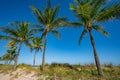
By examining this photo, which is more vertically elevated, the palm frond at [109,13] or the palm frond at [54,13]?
the palm frond at [54,13]

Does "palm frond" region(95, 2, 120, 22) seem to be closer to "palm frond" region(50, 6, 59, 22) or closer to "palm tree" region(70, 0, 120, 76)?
"palm tree" region(70, 0, 120, 76)

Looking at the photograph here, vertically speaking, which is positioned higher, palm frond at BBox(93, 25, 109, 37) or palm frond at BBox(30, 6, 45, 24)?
palm frond at BBox(30, 6, 45, 24)

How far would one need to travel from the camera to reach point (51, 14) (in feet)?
61.0

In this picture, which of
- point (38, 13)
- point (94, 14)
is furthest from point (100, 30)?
point (38, 13)

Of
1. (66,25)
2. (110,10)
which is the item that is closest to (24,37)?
(66,25)

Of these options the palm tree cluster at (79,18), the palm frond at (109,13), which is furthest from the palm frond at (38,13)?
the palm frond at (109,13)

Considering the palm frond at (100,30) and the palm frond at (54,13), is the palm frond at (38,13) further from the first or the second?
the palm frond at (100,30)

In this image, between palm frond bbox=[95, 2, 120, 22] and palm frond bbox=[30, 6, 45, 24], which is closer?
palm frond bbox=[95, 2, 120, 22]

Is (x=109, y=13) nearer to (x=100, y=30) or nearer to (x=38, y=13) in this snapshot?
(x=100, y=30)

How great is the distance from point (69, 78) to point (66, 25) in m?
6.00

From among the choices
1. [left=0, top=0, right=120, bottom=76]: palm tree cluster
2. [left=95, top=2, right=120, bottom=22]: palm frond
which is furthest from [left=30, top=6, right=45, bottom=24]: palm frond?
[left=95, top=2, right=120, bottom=22]: palm frond

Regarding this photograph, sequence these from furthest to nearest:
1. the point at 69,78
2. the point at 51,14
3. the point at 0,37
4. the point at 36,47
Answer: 1. the point at 36,47
2. the point at 0,37
3. the point at 51,14
4. the point at 69,78

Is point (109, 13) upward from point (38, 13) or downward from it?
downward

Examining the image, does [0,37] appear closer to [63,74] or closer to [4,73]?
[4,73]
